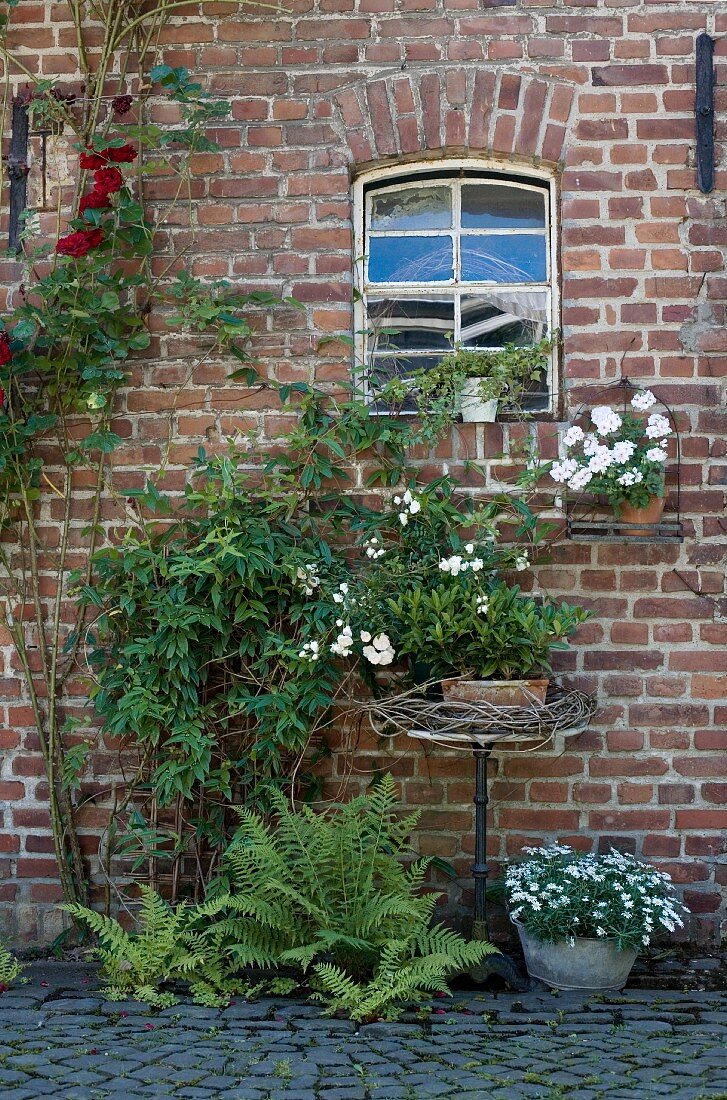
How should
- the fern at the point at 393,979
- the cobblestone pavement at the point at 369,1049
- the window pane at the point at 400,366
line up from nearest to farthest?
the cobblestone pavement at the point at 369,1049
the fern at the point at 393,979
the window pane at the point at 400,366

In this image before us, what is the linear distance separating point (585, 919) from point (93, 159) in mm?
3036

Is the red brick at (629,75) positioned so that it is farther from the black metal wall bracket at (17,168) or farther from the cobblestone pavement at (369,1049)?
the cobblestone pavement at (369,1049)

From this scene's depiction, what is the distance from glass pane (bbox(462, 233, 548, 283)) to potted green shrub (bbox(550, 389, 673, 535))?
0.66 metres

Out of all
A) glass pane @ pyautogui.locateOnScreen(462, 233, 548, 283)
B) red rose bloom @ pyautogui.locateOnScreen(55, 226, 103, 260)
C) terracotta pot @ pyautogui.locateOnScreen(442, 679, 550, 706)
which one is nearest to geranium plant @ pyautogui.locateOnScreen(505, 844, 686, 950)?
terracotta pot @ pyautogui.locateOnScreen(442, 679, 550, 706)

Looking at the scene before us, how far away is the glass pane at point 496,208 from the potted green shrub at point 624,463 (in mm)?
838

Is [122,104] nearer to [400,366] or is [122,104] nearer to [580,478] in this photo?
[400,366]

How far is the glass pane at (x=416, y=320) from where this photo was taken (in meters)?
4.17

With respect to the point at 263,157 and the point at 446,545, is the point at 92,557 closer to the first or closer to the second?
the point at 446,545

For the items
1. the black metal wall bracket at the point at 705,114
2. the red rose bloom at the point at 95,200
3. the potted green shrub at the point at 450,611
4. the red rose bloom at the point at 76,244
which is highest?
the black metal wall bracket at the point at 705,114

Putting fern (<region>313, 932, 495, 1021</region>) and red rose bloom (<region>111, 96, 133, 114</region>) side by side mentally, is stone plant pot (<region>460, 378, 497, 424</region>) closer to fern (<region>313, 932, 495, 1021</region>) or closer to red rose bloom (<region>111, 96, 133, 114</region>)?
red rose bloom (<region>111, 96, 133, 114</region>)

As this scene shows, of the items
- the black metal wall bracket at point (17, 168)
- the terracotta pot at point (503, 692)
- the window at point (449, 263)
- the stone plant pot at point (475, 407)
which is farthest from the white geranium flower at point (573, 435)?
the black metal wall bracket at point (17, 168)

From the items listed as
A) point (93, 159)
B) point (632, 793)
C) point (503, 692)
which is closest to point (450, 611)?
point (503, 692)

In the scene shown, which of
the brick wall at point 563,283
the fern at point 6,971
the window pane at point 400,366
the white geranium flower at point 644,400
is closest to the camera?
the fern at point 6,971

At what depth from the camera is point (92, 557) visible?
12.8ft
